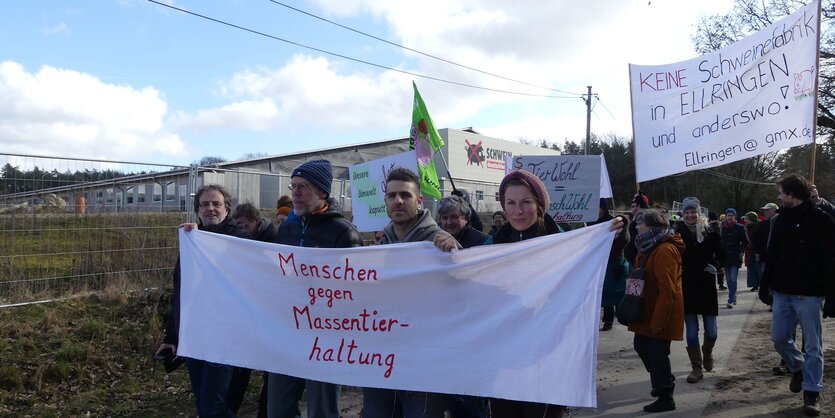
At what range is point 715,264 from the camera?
664cm

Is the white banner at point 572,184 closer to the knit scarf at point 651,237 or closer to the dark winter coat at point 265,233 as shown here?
the knit scarf at point 651,237

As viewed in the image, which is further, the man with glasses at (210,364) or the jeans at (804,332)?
the jeans at (804,332)

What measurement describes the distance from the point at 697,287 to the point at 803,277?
1.18m

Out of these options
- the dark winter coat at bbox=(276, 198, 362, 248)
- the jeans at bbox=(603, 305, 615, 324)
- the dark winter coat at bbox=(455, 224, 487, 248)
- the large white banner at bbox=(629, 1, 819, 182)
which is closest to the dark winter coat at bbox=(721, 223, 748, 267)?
the jeans at bbox=(603, 305, 615, 324)

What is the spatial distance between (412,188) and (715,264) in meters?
4.64

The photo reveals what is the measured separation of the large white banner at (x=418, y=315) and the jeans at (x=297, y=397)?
0.11 m

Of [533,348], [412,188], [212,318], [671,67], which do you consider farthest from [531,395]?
[671,67]

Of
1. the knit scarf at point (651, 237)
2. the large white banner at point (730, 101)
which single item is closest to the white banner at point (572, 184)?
the large white banner at point (730, 101)

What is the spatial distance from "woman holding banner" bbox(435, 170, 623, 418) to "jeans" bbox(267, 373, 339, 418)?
1.03 meters

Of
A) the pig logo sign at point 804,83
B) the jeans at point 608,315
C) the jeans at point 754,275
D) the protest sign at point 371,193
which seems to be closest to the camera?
the pig logo sign at point 804,83

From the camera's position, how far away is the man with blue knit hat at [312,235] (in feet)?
11.8

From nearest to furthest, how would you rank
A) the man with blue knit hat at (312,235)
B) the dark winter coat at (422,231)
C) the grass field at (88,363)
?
the dark winter coat at (422,231) → the man with blue knit hat at (312,235) → the grass field at (88,363)

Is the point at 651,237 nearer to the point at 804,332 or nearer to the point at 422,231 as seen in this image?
the point at 804,332

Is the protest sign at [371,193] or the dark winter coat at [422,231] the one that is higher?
the protest sign at [371,193]
